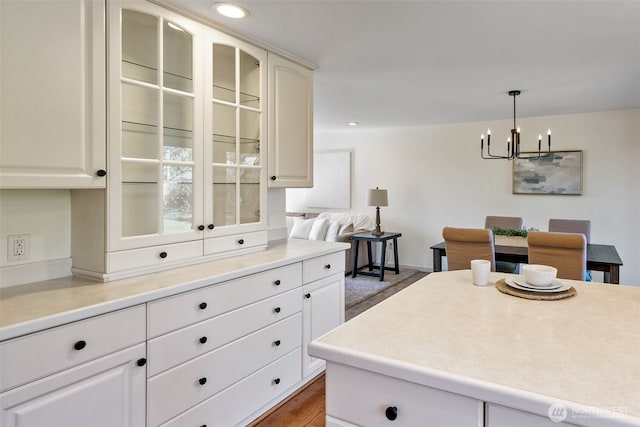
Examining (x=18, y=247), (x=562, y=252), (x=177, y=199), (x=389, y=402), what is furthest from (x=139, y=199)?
(x=562, y=252)

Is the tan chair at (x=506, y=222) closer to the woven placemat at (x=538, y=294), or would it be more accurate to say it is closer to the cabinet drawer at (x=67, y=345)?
the woven placemat at (x=538, y=294)

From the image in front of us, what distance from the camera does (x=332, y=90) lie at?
12.3 feet

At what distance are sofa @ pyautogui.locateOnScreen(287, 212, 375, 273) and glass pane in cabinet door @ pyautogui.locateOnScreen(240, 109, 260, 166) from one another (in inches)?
124

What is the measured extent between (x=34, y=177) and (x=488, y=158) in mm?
5158

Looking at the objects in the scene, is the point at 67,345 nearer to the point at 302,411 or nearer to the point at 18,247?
the point at 18,247

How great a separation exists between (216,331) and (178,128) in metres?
1.05

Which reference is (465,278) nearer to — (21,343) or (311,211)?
(21,343)

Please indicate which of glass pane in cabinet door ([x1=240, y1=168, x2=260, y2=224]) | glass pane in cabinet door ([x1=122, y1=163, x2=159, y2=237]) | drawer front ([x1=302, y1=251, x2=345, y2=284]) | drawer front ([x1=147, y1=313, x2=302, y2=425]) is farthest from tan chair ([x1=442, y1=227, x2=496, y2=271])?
glass pane in cabinet door ([x1=122, y1=163, x2=159, y2=237])

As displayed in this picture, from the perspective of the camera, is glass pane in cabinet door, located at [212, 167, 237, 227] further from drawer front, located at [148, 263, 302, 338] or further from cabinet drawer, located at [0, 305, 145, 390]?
cabinet drawer, located at [0, 305, 145, 390]

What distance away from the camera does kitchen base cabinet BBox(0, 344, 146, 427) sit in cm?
122

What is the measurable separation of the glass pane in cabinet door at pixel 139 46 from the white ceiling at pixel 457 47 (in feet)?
0.63

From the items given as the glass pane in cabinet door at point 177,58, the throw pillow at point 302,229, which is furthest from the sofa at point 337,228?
the glass pane in cabinet door at point 177,58

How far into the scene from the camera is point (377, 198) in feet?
18.5

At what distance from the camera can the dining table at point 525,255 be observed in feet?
10.1
